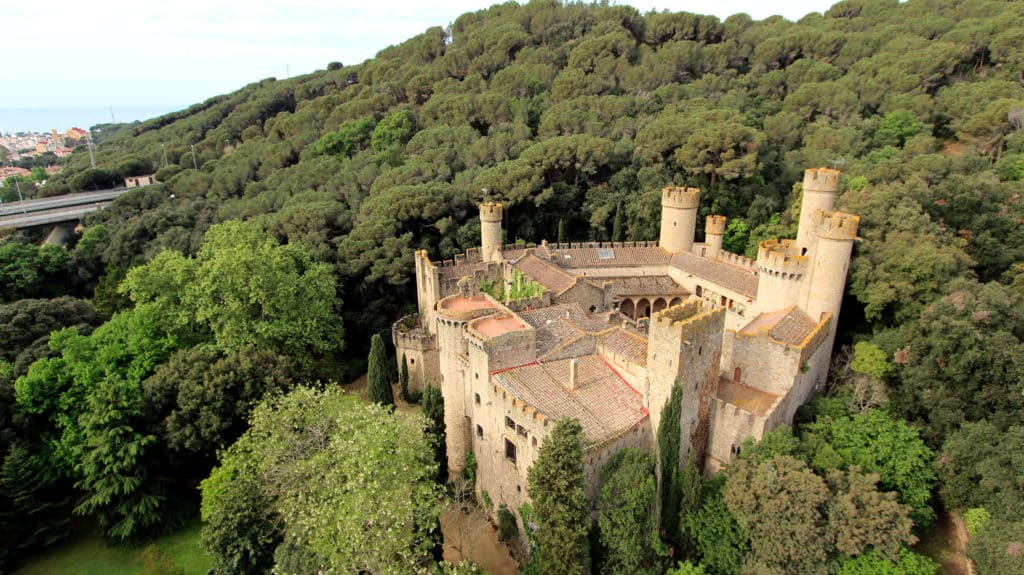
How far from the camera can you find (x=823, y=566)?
1755 centimetres

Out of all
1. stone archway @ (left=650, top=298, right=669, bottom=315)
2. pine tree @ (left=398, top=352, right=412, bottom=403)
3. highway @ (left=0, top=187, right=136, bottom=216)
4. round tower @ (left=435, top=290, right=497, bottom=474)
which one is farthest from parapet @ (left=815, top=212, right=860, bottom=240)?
highway @ (left=0, top=187, right=136, bottom=216)

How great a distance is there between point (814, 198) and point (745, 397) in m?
10.6

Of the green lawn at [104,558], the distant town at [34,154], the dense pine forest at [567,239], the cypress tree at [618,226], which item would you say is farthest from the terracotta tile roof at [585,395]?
the distant town at [34,154]

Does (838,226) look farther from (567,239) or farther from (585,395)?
(567,239)

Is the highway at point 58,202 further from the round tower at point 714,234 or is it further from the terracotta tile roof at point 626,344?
the round tower at point 714,234

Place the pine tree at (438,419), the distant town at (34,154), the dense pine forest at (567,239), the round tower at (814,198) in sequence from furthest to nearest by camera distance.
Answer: the distant town at (34,154)
the round tower at (814,198)
the pine tree at (438,419)
the dense pine forest at (567,239)

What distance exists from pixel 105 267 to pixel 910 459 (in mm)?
51528

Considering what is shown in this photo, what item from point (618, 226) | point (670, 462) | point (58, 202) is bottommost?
point (670, 462)

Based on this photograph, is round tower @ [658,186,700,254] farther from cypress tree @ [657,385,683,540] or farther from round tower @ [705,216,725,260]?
cypress tree @ [657,385,683,540]

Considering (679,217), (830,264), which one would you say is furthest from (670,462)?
(679,217)

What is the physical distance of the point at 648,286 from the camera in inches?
1310

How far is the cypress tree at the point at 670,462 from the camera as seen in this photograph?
1927cm

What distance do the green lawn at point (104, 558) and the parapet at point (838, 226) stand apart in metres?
27.9

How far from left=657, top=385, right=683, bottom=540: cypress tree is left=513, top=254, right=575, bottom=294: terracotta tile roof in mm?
10427
